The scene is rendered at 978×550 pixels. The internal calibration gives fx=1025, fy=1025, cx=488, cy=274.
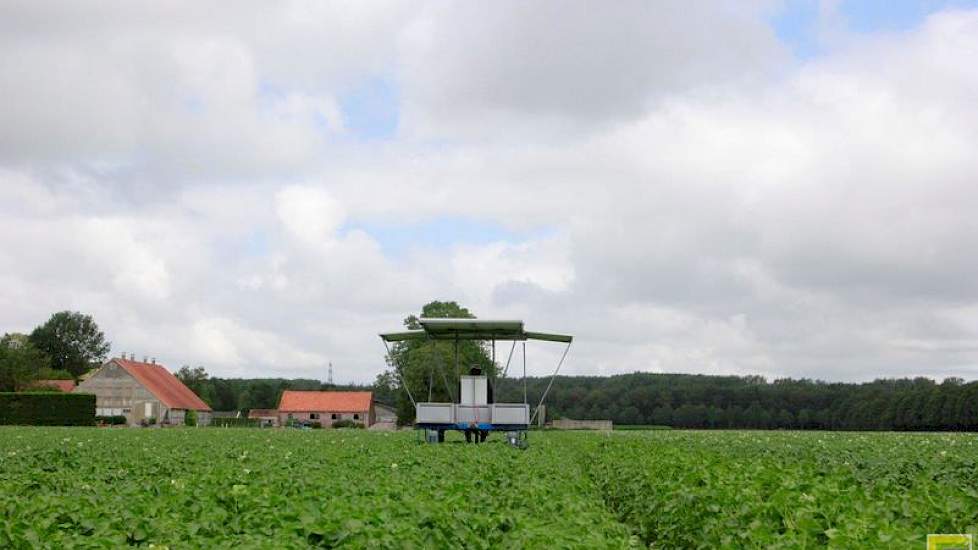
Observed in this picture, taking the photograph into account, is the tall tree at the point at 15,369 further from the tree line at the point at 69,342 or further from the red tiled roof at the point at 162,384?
the tree line at the point at 69,342

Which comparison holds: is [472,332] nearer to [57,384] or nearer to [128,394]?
[128,394]

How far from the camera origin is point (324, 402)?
394 feet

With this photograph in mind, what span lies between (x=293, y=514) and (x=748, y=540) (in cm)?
380

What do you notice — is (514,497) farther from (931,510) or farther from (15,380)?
(15,380)

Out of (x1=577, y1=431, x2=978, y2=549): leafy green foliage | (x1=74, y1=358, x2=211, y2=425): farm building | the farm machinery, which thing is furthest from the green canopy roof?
(x1=74, y1=358, x2=211, y2=425): farm building

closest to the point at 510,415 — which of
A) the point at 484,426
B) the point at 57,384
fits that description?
the point at 484,426

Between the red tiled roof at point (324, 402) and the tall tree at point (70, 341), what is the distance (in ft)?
144

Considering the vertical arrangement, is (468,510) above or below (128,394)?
below

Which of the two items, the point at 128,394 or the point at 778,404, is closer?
the point at 778,404

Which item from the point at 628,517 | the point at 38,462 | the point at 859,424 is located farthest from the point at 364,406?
the point at 628,517

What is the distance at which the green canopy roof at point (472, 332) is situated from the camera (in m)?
28.1

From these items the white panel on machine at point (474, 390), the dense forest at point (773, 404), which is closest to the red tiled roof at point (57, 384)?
the dense forest at point (773, 404)

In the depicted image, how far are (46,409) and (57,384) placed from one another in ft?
155

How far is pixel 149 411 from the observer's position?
102125 millimetres
